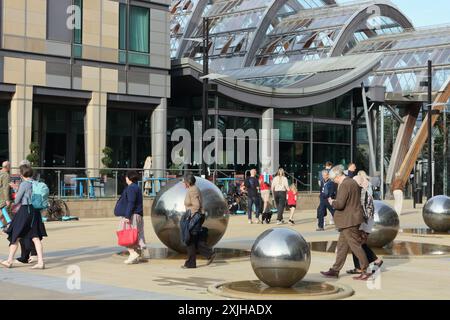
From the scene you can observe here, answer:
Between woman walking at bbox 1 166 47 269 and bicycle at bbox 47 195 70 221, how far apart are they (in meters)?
13.7

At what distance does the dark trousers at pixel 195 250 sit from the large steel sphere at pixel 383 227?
4.55 m

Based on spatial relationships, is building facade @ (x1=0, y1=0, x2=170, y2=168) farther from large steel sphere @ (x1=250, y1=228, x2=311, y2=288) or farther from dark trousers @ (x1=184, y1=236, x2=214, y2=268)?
large steel sphere @ (x1=250, y1=228, x2=311, y2=288)

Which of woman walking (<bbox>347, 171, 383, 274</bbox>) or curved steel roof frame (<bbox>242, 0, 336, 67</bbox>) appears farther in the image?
curved steel roof frame (<bbox>242, 0, 336, 67</bbox>)

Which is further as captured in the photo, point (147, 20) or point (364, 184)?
point (147, 20)

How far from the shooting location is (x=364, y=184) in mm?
13789

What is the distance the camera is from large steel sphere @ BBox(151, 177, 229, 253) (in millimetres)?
15195

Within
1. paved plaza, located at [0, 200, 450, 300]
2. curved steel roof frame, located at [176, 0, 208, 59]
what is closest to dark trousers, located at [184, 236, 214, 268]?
paved plaza, located at [0, 200, 450, 300]

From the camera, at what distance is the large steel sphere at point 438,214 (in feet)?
71.6

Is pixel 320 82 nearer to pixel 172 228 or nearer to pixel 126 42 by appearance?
pixel 126 42

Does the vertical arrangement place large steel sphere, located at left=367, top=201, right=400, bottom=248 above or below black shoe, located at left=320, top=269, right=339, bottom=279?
above

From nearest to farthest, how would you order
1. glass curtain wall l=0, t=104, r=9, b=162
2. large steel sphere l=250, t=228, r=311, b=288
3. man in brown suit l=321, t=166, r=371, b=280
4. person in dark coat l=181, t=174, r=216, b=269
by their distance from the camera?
1. large steel sphere l=250, t=228, r=311, b=288
2. man in brown suit l=321, t=166, r=371, b=280
3. person in dark coat l=181, t=174, r=216, b=269
4. glass curtain wall l=0, t=104, r=9, b=162

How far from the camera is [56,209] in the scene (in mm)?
27609
